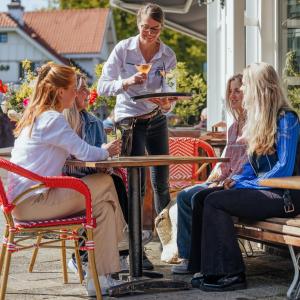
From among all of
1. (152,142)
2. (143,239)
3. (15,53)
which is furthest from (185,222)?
(15,53)

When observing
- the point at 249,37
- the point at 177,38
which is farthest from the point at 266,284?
the point at 177,38

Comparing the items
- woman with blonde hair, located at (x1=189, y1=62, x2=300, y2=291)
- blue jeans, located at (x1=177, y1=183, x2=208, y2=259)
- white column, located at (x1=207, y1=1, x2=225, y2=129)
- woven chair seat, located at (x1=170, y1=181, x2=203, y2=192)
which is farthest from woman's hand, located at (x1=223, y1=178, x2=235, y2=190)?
white column, located at (x1=207, y1=1, x2=225, y2=129)

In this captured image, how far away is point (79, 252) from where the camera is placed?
696cm

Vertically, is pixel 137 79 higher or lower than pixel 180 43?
lower

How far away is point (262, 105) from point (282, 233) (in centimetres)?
79

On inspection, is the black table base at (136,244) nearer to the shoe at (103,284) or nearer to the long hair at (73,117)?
the shoe at (103,284)

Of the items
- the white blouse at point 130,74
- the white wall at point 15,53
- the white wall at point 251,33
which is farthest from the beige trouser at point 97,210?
the white wall at point 15,53

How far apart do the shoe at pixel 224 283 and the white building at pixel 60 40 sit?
187 feet

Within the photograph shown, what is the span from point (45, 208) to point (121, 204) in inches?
40.7

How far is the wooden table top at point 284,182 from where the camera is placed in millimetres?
5477

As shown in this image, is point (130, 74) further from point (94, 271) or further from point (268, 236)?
point (94, 271)

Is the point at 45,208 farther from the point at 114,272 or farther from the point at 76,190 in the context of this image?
the point at 114,272

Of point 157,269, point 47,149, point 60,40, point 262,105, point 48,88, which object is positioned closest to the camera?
point 47,149

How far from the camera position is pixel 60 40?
67.8m
